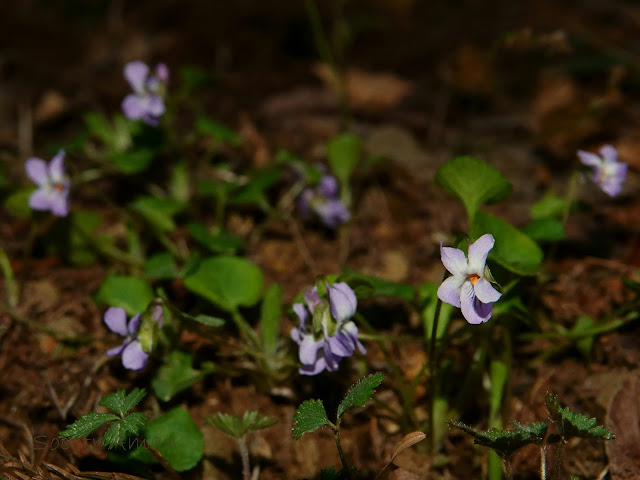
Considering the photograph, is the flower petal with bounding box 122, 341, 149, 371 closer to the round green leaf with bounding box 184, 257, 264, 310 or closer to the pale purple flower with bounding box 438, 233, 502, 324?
the round green leaf with bounding box 184, 257, 264, 310

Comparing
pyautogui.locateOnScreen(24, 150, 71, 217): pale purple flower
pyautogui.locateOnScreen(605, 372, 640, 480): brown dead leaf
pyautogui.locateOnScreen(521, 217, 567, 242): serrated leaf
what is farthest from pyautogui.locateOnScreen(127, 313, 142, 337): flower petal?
pyautogui.locateOnScreen(605, 372, 640, 480): brown dead leaf

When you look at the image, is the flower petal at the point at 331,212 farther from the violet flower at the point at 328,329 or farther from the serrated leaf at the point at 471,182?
the violet flower at the point at 328,329

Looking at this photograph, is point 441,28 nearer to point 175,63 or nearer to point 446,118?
point 446,118

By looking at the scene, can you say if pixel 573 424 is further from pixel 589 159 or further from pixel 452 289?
pixel 589 159

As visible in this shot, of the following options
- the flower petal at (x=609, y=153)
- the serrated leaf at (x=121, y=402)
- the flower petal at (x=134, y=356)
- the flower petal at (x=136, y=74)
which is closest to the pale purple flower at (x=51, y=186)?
the flower petal at (x=136, y=74)

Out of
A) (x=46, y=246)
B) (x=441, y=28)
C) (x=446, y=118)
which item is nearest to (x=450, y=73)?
(x=446, y=118)
